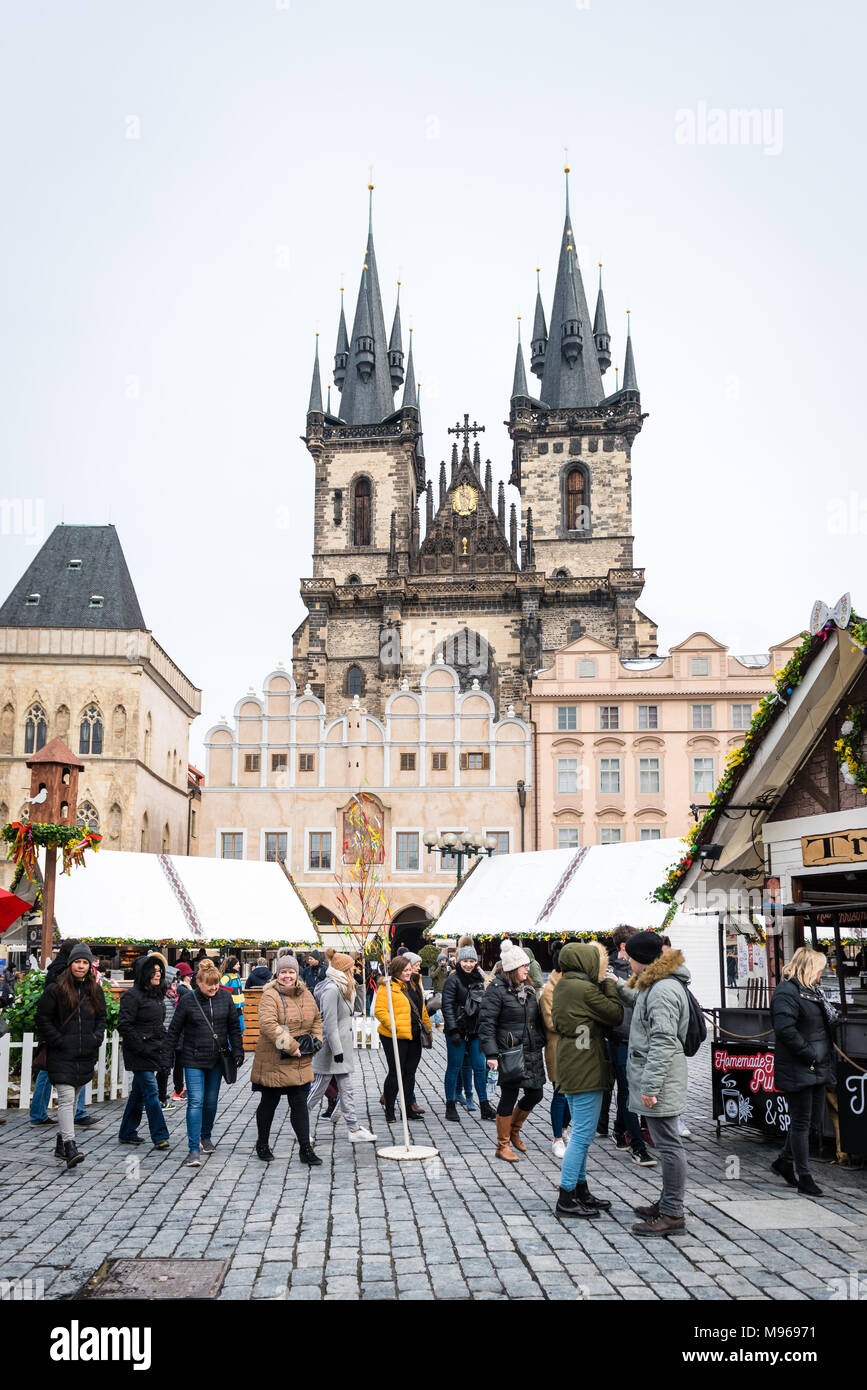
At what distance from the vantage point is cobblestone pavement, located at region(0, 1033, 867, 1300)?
5.18 metres

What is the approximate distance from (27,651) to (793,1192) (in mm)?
37885

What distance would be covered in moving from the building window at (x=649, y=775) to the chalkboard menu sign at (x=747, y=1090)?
3108cm

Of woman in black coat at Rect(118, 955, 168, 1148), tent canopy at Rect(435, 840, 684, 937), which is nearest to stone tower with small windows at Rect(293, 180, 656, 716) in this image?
tent canopy at Rect(435, 840, 684, 937)

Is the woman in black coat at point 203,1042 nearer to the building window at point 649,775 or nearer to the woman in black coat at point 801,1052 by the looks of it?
the woman in black coat at point 801,1052

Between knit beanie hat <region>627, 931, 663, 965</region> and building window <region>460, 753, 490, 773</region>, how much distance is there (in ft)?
108

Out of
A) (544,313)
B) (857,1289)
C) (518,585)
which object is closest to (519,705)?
(518,585)

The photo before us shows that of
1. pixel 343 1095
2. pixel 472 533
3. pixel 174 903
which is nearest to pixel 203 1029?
pixel 343 1095

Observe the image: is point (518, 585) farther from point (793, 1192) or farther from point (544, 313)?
point (793, 1192)

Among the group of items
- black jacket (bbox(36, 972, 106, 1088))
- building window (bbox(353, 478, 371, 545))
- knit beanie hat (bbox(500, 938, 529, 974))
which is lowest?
black jacket (bbox(36, 972, 106, 1088))

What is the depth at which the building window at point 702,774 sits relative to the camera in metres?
39.8

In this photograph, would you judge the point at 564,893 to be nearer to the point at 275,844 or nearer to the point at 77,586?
the point at 275,844

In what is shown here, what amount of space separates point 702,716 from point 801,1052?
33.9 m

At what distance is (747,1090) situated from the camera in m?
8.84

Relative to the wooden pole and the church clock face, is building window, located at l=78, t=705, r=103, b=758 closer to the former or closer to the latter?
the church clock face
